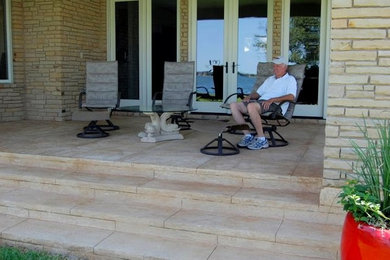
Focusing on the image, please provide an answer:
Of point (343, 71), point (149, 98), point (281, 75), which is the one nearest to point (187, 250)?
point (343, 71)

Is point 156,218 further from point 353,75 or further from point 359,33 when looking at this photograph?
point 359,33

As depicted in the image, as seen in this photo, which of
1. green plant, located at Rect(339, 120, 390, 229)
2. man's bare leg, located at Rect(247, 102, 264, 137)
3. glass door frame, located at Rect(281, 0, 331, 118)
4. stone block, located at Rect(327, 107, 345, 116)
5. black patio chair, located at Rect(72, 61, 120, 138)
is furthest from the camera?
glass door frame, located at Rect(281, 0, 331, 118)

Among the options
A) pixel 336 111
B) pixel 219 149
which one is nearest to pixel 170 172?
pixel 219 149

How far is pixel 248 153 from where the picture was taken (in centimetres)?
452

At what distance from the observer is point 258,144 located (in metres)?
4.77

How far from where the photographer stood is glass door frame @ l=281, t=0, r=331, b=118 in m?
6.91

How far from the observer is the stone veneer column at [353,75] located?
9.58ft

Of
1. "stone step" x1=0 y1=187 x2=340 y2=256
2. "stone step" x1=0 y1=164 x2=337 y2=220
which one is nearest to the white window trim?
"stone step" x1=0 y1=164 x2=337 y2=220

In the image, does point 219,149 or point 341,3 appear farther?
point 219,149

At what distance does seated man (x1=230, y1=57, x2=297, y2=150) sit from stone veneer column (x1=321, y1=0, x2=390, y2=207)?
5.45 ft

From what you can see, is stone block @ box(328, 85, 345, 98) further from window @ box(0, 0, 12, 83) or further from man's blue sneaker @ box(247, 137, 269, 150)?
window @ box(0, 0, 12, 83)

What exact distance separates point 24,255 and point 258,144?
8.72ft

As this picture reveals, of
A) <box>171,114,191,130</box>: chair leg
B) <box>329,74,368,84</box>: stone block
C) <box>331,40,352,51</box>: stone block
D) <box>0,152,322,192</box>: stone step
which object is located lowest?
<box>0,152,322,192</box>: stone step

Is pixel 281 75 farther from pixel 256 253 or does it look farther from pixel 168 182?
pixel 256 253
